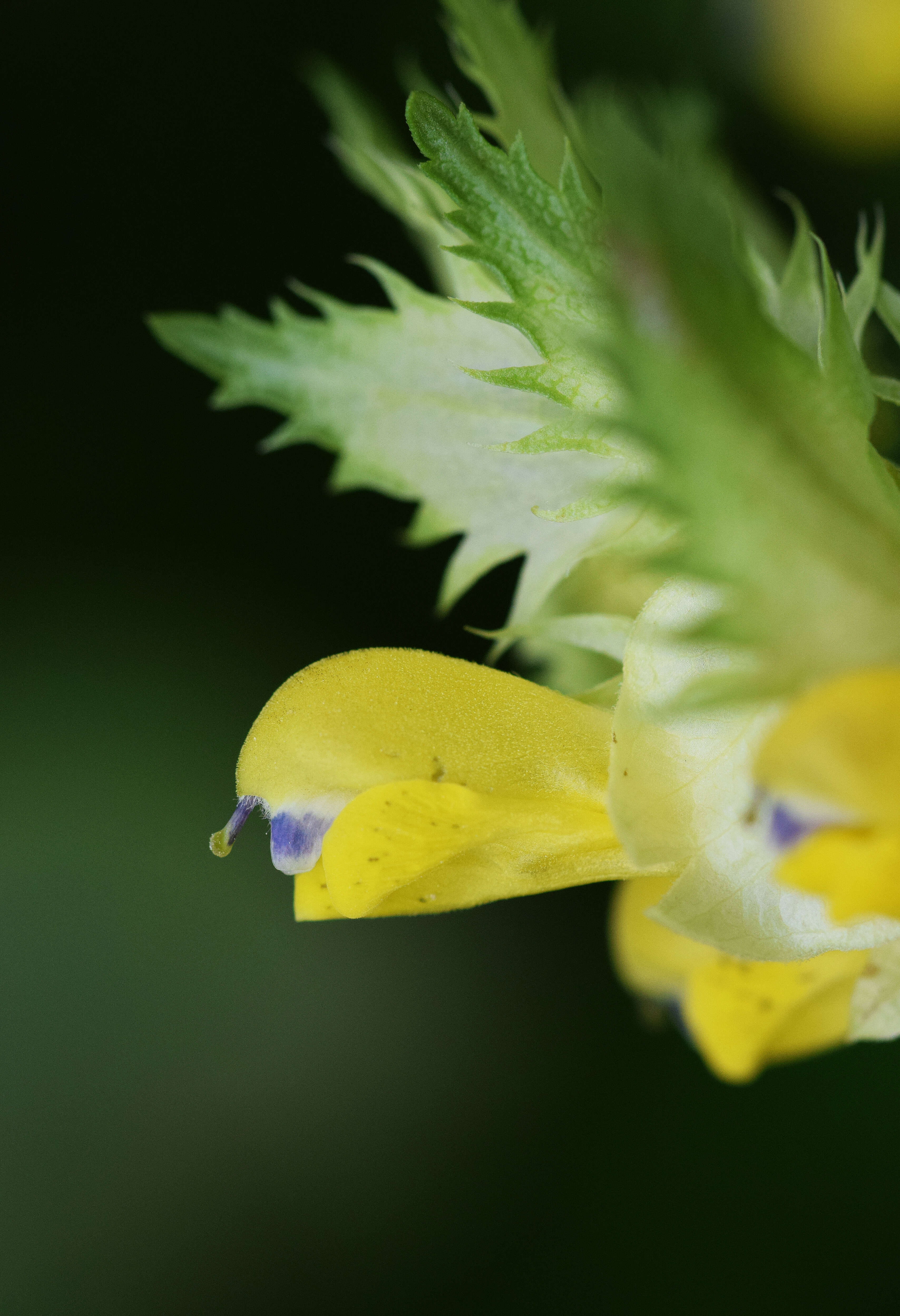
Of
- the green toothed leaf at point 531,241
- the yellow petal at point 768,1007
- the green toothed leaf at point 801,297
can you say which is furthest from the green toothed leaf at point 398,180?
the yellow petal at point 768,1007

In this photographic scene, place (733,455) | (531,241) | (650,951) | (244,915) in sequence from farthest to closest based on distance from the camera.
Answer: (244,915) → (650,951) → (531,241) → (733,455)

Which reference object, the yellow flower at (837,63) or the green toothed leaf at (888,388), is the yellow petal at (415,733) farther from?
the yellow flower at (837,63)

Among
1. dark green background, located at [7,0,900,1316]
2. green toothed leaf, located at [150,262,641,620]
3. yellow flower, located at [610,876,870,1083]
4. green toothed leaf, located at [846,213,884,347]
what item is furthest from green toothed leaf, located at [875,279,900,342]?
dark green background, located at [7,0,900,1316]

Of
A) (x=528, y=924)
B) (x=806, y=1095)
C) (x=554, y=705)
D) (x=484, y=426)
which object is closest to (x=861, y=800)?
(x=554, y=705)

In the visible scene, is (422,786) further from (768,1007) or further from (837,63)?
(837,63)

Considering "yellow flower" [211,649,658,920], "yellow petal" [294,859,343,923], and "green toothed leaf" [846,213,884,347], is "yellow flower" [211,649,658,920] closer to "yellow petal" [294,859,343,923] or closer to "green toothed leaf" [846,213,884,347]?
"yellow petal" [294,859,343,923]

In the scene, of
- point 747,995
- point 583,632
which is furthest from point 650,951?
point 583,632

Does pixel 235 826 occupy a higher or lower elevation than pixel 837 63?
higher
